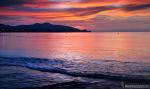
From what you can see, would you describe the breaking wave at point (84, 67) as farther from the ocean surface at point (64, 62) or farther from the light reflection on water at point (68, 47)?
the light reflection on water at point (68, 47)

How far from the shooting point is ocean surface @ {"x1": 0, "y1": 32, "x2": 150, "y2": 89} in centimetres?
433

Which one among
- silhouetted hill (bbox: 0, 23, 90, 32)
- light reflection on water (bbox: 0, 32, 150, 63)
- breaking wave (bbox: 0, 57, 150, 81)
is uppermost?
silhouetted hill (bbox: 0, 23, 90, 32)

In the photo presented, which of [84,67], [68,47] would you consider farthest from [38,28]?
[68,47]

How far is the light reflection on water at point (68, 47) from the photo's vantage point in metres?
4.88

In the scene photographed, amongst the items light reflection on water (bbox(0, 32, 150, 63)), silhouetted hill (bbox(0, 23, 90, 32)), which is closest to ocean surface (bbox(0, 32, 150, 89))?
light reflection on water (bbox(0, 32, 150, 63))

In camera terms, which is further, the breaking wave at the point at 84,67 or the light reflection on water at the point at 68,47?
the light reflection on water at the point at 68,47

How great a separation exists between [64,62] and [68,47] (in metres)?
1.18

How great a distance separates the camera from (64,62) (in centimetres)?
507

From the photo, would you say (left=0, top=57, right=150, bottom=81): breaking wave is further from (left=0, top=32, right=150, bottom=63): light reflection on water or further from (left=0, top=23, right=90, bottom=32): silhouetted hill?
(left=0, top=23, right=90, bottom=32): silhouetted hill

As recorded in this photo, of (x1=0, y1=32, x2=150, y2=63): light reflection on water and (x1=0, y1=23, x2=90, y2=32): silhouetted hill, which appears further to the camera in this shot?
(x1=0, y1=32, x2=150, y2=63): light reflection on water

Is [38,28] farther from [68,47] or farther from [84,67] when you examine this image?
[68,47]

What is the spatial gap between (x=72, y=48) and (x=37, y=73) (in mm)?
1849

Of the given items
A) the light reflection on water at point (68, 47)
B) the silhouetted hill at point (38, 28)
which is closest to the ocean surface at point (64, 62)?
the light reflection on water at point (68, 47)

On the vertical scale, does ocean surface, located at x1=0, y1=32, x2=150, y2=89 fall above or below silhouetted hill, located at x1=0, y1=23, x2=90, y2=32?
below
